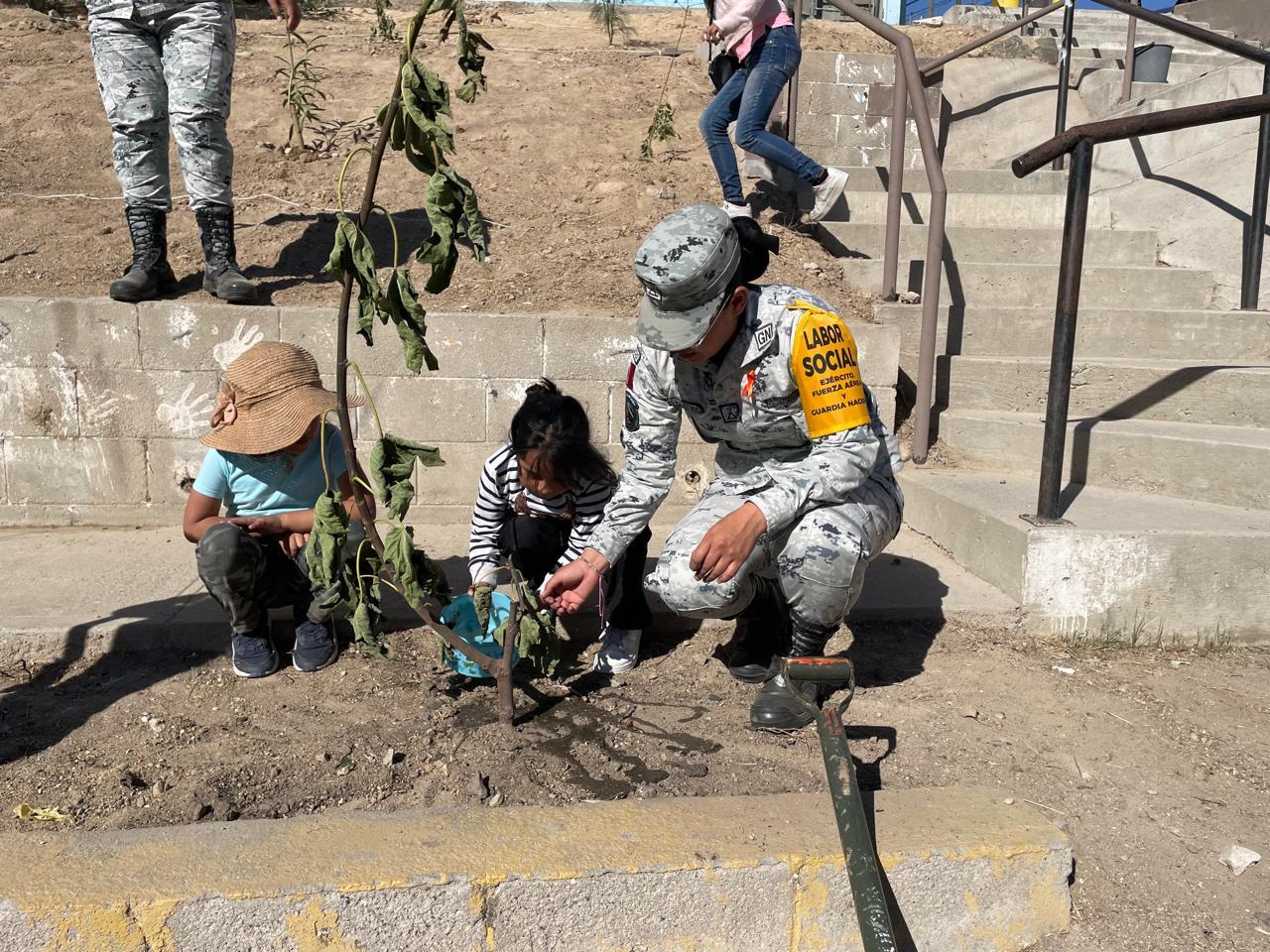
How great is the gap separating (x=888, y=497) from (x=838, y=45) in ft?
26.1

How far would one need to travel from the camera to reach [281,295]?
4672 millimetres

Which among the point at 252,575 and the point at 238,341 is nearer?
the point at 252,575

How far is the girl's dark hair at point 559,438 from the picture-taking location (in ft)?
9.45

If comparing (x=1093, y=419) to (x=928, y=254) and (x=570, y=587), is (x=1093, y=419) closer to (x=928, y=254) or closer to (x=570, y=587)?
(x=928, y=254)

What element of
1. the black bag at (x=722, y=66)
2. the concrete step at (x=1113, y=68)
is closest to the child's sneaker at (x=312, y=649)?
the black bag at (x=722, y=66)

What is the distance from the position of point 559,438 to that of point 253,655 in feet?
3.51

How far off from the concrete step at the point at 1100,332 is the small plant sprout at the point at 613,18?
21.6 ft

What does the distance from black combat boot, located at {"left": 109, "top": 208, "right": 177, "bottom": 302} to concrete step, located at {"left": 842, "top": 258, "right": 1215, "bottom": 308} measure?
10.4 feet

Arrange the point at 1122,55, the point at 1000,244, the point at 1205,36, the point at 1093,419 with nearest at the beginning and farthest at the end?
the point at 1093,419 → the point at 1205,36 → the point at 1000,244 → the point at 1122,55

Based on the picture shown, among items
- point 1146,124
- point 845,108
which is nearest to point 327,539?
point 1146,124

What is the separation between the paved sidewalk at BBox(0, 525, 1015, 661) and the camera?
3127mm

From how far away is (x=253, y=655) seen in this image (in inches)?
117

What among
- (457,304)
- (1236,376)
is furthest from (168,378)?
(1236,376)

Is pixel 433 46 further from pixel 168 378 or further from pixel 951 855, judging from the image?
pixel 951 855
